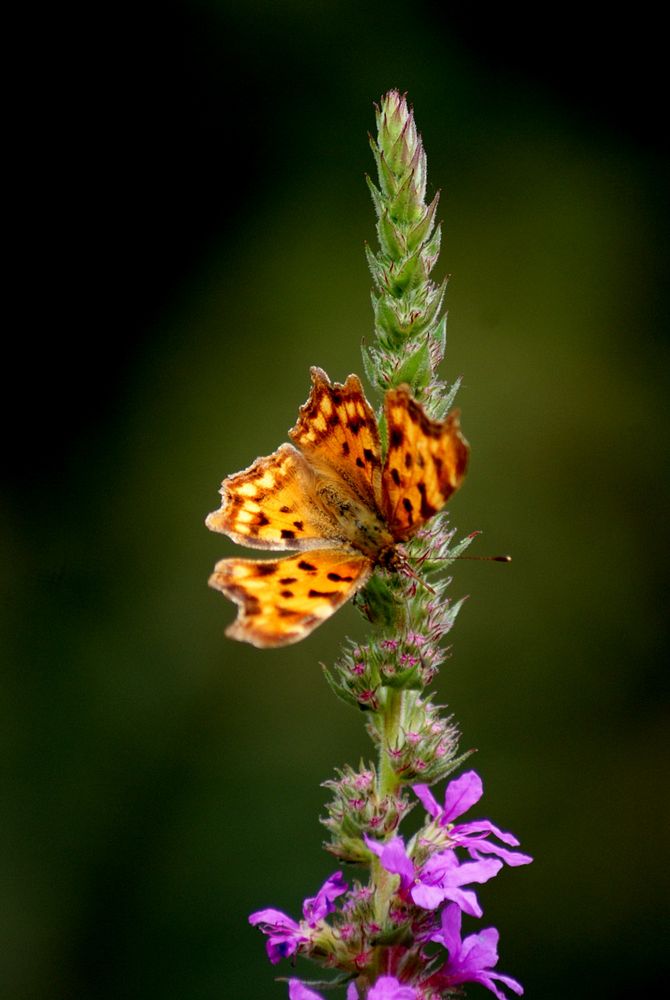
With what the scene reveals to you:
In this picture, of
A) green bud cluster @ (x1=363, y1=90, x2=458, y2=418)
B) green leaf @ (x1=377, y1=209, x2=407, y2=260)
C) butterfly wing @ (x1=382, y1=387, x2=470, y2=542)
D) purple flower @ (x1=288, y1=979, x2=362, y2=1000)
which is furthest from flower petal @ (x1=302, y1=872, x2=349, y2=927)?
green leaf @ (x1=377, y1=209, x2=407, y2=260)

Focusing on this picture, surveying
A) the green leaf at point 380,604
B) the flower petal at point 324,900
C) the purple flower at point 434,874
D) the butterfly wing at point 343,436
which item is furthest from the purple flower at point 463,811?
the butterfly wing at point 343,436

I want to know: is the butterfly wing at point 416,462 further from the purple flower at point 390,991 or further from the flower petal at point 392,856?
the purple flower at point 390,991

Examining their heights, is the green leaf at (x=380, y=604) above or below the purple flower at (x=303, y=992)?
above

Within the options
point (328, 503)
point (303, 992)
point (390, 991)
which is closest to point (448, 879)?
point (390, 991)

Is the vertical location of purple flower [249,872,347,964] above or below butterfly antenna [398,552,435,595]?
below

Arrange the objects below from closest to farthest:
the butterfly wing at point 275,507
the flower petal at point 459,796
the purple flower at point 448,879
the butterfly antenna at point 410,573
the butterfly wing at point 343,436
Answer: the purple flower at point 448,879 → the butterfly antenna at point 410,573 → the flower petal at point 459,796 → the butterfly wing at point 343,436 → the butterfly wing at point 275,507

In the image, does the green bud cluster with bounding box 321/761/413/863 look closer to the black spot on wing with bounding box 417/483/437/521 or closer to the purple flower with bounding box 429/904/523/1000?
the purple flower with bounding box 429/904/523/1000
